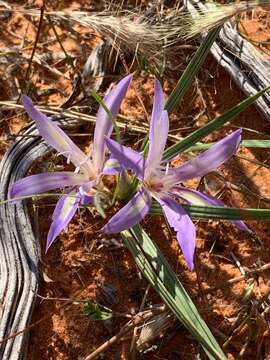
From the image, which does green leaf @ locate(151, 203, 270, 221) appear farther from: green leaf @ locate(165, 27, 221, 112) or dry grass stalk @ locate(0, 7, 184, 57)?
dry grass stalk @ locate(0, 7, 184, 57)

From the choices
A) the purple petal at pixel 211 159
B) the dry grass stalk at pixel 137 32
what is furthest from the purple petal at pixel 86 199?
the dry grass stalk at pixel 137 32

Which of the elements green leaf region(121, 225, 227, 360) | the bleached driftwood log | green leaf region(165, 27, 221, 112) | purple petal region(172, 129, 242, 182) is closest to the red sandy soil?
the bleached driftwood log

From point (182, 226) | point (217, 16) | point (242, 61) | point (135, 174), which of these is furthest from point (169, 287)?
point (242, 61)

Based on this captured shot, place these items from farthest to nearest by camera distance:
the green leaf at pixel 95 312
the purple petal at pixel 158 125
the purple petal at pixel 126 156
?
the green leaf at pixel 95 312 < the purple petal at pixel 158 125 < the purple petal at pixel 126 156

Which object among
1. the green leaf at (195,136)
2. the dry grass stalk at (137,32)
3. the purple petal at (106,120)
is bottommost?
the green leaf at (195,136)

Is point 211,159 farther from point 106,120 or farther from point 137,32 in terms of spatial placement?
point 137,32

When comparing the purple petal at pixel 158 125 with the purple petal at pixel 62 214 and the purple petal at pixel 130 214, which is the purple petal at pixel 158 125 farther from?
the purple petal at pixel 62 214
